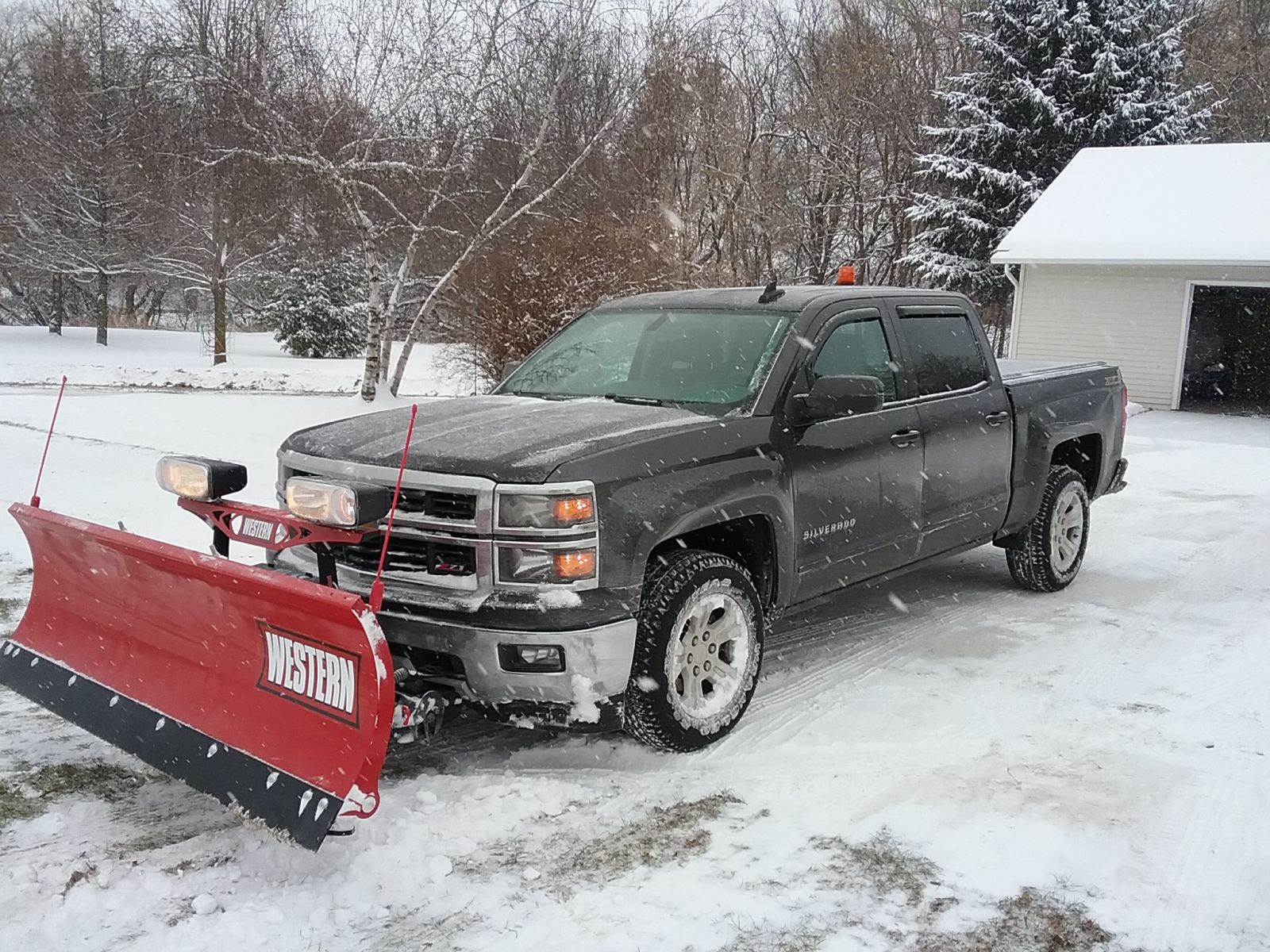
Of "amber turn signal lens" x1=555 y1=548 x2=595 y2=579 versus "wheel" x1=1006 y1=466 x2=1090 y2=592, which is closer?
"amber turn signal lens" x1=555 y1=548 x2=595 y2=579

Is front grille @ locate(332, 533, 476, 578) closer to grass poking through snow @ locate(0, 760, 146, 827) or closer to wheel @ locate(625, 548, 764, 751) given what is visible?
wheel @ locate(625, 548, 764, 751)

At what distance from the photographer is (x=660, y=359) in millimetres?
5246

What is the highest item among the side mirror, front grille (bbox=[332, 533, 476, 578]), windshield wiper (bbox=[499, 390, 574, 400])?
the side mirror

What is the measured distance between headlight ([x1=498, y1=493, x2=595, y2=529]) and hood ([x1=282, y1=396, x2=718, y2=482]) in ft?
0.22

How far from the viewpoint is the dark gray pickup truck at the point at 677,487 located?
3.78m

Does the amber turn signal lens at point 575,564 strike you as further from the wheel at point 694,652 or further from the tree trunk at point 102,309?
the tree trunk at point 102,309

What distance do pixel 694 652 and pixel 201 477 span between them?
1.99m

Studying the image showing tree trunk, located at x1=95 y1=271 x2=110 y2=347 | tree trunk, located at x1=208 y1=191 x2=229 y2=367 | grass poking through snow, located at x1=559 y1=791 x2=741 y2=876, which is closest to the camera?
grass poking through snow, located at x1=559 y1=791 x2=741 y2=876

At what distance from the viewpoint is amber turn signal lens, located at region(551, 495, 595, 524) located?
3746 millimetres

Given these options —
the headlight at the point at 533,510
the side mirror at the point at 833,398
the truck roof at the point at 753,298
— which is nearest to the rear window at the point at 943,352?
the truck roof at the point at 753,298

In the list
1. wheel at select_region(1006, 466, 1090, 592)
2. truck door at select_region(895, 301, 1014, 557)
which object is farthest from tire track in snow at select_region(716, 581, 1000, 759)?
truck door at select_region(895, 301, 1014, 557)

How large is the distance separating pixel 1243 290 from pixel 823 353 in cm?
2209

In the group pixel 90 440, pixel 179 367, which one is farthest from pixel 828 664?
pixel 179 367

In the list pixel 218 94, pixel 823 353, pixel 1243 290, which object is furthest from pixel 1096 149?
pixel 823 353
